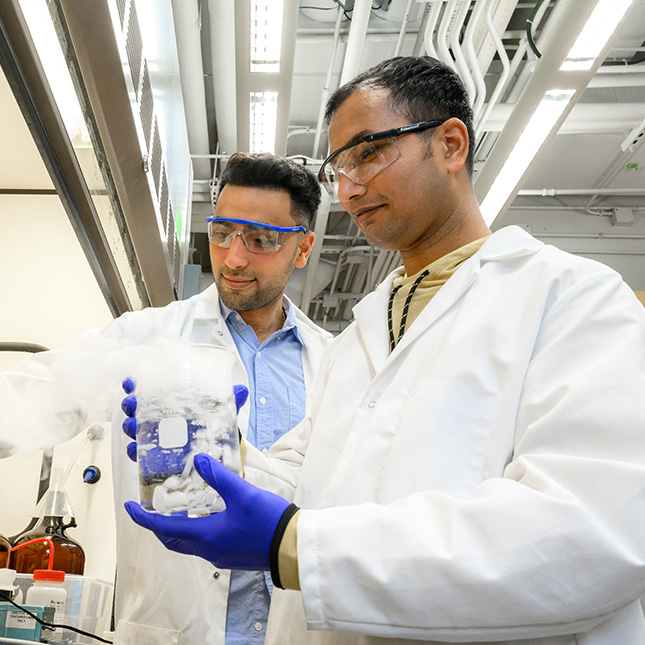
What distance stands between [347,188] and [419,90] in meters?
0.31

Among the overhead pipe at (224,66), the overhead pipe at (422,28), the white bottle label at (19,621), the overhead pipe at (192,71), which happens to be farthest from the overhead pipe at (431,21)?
the white bottle label at (19,621)

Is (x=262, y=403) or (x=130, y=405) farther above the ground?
(x=130, y=405)

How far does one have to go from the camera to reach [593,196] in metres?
5.66

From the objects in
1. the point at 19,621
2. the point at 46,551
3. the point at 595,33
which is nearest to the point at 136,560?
the point at 46,551

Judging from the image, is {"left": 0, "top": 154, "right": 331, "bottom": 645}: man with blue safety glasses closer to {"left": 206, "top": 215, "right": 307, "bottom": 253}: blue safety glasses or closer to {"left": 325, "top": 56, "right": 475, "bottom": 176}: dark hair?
{"left": 206, "top": 215, "right": 307, "bottom": 253}: blue safety glasses

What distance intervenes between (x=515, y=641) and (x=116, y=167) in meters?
1.57

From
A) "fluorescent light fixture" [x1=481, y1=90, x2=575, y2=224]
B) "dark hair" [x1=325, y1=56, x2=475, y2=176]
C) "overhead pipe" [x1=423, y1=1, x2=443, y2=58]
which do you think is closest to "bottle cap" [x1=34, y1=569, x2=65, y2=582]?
"dark hair" [x1=325, y1=56, x2=475, y2=176]

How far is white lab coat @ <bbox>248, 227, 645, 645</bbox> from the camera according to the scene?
0.80 metres

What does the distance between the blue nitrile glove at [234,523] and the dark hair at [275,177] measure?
1.51 meters

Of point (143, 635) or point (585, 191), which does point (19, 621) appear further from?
point (585, 191)

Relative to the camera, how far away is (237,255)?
208 centimetres

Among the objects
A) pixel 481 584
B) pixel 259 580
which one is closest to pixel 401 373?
pixel 481 584

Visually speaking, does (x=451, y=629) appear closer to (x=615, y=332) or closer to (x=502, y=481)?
(x=502, y=481)

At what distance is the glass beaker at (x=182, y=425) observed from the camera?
0.92m
